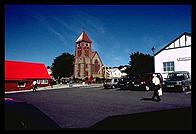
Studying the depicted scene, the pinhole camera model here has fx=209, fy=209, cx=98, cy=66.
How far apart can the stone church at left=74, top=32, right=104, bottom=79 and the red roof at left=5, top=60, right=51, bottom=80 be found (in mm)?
40927

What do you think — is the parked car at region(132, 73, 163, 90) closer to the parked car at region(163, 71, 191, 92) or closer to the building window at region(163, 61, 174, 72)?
the parked car at region(163, 71, 191, 92)

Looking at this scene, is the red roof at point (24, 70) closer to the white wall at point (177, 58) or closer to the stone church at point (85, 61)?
the white wall at point (177, 58)

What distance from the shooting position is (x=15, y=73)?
38000 millimetres

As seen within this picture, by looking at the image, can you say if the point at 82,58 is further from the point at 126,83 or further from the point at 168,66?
the point at 126,83

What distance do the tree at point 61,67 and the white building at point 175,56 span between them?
151ft

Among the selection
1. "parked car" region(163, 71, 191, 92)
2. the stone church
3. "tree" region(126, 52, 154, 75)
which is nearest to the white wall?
"parked car" region(163, 71, 191, 92)

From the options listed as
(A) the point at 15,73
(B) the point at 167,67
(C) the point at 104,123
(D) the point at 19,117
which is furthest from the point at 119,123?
(A) the point at 15,73

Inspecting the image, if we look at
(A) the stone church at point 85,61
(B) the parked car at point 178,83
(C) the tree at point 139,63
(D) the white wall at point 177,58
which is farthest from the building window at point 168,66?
(A) the stone church at point 85,61

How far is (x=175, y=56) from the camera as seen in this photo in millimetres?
26438

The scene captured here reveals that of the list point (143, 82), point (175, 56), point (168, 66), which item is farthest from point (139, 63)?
point (143, 82)

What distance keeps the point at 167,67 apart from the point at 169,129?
21916mm

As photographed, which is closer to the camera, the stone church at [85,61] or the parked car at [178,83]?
the parked car at [178,83]

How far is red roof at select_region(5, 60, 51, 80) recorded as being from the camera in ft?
122

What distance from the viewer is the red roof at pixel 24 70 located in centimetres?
3722
